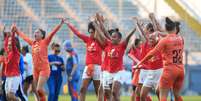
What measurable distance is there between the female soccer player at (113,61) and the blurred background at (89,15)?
17.5m

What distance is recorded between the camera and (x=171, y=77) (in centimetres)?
1753

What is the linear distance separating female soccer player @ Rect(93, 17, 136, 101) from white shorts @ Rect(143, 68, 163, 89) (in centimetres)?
75

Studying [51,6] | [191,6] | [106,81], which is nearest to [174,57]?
[106,81]

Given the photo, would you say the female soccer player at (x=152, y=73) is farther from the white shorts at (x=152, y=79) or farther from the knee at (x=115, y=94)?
the knee at (x=115, y=94)

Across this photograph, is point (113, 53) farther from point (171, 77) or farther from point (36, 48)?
point (171, 77)

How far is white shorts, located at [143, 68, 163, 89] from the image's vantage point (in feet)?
65.4

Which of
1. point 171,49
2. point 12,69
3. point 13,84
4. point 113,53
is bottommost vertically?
point 13,84

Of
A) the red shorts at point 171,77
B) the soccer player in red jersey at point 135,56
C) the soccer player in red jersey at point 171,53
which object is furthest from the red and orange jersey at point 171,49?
the soccer player in red jersey at point 135,56

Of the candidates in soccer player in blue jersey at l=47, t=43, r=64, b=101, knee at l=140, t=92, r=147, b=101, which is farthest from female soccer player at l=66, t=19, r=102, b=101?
soccer player in blue jersey at l=47, t=43, r=64, b=101

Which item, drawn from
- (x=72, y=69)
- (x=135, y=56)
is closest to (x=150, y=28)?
(x=135, y=56)

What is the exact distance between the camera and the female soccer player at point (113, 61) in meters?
20.4

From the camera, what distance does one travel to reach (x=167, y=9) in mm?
39781

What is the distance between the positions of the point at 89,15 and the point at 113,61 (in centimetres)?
2017

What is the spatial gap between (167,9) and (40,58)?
63.1 feet
